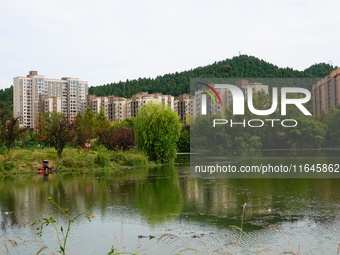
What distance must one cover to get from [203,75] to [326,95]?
5874 cm

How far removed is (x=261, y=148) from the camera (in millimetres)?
46844

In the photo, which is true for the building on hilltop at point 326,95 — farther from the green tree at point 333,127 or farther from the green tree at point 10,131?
the green tree at point 10,131

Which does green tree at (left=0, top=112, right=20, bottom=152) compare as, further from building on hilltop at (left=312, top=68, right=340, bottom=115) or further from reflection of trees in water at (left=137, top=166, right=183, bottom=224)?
building on hilltop at (left=312, top=68, right=340, bottom=115)

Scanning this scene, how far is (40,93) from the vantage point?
4589 inches

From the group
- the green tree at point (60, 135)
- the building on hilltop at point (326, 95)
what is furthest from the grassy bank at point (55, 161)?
the building on hilltop at point (326, 95)

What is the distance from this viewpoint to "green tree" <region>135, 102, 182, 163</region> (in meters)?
34.8

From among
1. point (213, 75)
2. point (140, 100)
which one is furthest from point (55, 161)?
point (213, 75)

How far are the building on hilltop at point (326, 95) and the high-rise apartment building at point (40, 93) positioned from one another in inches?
2811

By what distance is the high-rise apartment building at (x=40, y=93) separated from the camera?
11412 cm

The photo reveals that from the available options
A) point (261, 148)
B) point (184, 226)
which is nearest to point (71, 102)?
point (261, 148)

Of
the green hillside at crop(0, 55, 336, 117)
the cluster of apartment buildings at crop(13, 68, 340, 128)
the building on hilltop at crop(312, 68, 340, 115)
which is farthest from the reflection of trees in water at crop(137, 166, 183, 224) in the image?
the cluster of apartment buildings at crop(13, 68, 340, 128)

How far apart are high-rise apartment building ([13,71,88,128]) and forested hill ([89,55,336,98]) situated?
8.80m

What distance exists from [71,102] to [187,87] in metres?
34.5

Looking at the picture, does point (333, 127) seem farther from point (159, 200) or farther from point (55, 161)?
point (159, 200)
